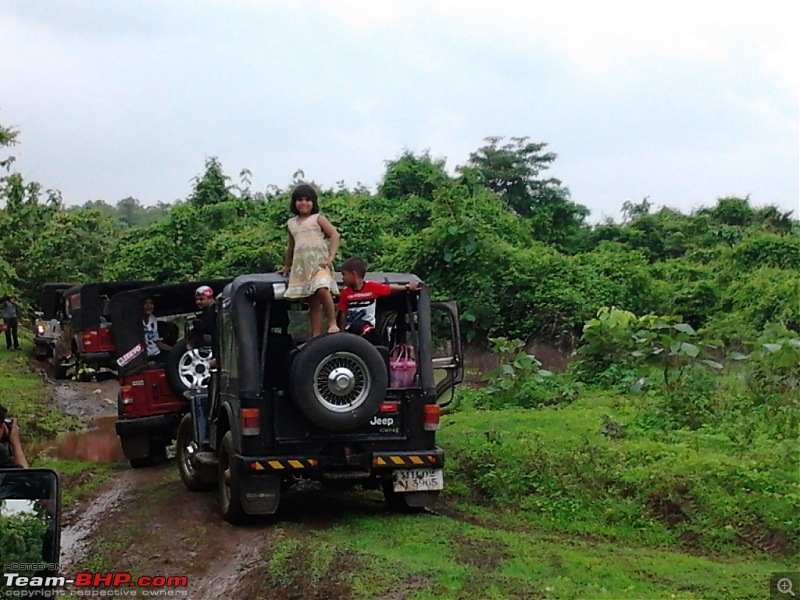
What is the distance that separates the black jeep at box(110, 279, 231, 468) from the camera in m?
12.4

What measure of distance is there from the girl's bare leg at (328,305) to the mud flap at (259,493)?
1.33 m

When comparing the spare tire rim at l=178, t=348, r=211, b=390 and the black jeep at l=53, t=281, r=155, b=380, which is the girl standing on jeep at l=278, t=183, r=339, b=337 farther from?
the black jeep at l=53, t=281, r=155, b=380

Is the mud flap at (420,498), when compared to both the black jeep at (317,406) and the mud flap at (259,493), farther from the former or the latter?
the mud flap at (259,493)

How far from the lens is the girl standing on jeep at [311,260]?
8375 mm

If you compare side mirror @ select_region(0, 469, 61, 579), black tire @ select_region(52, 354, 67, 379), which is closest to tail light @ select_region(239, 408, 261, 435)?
side mirror @ select_region(0, 469, 61, 579)

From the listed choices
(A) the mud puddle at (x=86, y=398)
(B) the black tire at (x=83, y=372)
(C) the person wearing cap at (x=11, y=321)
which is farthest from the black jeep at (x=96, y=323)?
(C) the person wearing cap at (x=11, y=321)

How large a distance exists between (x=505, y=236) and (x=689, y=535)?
17.3 meters

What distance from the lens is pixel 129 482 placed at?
11602mm

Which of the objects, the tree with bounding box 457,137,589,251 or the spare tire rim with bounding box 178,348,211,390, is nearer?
the spare tire rim with bounding box 178,348,211,390

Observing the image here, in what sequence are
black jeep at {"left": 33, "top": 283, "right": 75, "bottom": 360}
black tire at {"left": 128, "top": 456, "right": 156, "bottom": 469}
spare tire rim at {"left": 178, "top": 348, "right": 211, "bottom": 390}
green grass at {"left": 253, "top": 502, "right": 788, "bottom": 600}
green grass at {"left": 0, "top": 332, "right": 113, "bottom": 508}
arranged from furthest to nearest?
Result: 1. black jeep at {"left": 33, "top": 283, "right": 75, "bottom": 360}
2. black tire at {"left": 128, "top": 456, "right": 156, "bottom": 469}
3. spare tire rim at {"left": 178, "top": 348, "right": 211, "bottom": 390}
4. green grass at {"left": 0, "top": 332, "right": 113, "bottom": 508}
5. green grass at {"left": 253, "top": 502, "right": 788, "bottom": 600}

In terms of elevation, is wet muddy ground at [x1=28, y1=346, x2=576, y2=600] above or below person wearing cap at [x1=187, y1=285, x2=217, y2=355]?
below

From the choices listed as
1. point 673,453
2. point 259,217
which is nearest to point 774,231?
point 259,217

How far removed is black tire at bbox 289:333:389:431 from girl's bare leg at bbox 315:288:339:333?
0.81 feet

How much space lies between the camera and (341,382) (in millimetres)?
8109
